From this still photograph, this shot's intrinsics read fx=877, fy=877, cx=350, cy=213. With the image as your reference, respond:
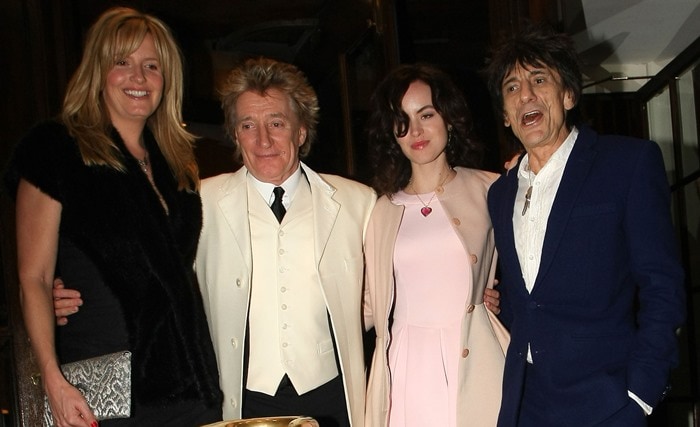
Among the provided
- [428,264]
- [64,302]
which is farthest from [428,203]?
[64,302]

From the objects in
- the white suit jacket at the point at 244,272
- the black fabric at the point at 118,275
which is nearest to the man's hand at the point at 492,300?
the white suit jacket at the point at 244,272

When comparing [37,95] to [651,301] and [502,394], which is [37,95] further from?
[651,301]

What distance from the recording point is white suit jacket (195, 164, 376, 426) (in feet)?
7.85

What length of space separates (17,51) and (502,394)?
2.55 metres

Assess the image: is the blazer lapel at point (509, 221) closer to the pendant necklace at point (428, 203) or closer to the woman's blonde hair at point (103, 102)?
the pendant necklace at point (428, 203)

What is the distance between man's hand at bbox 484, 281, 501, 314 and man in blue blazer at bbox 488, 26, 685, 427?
0.24m

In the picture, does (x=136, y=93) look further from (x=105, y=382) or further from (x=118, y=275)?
(x=105, y=382)

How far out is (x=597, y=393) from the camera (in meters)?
1.96

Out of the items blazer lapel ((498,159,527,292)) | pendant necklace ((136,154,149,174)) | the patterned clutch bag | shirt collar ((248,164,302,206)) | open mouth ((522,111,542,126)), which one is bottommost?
the patterned clutch bag

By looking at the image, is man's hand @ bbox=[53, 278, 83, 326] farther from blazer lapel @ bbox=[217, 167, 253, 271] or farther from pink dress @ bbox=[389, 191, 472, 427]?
pink dress @ bbox=[389, 191, 472, 427]

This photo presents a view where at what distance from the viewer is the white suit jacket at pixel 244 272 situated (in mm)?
2393

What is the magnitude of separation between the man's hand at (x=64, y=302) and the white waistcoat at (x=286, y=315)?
547 millimetres

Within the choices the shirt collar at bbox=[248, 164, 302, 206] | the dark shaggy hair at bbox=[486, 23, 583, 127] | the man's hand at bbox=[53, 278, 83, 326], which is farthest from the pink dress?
the man's hand at bbox=[53, 278, 83, 326]

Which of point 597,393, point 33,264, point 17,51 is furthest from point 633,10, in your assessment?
point 33,264
